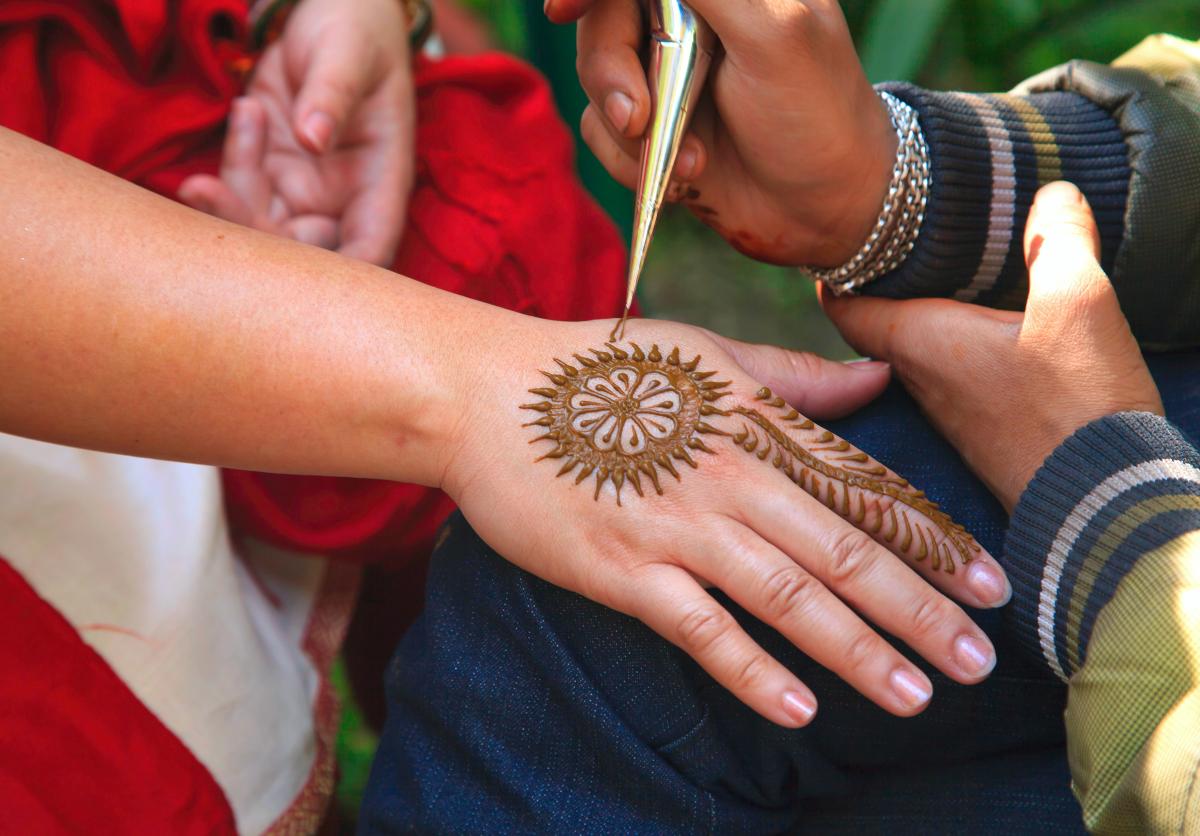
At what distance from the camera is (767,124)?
1162 millimetres

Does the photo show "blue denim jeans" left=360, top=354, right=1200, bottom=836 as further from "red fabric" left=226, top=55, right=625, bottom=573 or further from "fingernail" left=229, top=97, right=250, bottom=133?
"fingernail" left=229, top=97, right=250, bottom=133

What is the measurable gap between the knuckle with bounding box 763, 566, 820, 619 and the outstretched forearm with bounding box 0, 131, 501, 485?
0.34 meters

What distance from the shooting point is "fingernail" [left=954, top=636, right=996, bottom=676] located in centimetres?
88

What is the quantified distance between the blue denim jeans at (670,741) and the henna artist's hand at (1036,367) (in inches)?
2.5

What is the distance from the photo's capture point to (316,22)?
1447mm

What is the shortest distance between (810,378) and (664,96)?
1.11ft

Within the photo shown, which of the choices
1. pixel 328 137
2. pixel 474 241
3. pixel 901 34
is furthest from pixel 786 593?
pixel 901 34

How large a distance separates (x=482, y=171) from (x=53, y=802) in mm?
890

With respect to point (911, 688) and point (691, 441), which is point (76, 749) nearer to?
point (691, 441)

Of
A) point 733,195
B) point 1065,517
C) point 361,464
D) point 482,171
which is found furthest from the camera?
point 482,171

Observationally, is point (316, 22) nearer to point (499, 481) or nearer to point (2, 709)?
point (499, 481)

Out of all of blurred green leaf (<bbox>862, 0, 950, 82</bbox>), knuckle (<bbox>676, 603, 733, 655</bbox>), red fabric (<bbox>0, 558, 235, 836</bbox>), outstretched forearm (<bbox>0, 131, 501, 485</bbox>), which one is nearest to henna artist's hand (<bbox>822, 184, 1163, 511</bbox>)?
knuckle (<bbox>676, 603, 733, 655</bbox>)

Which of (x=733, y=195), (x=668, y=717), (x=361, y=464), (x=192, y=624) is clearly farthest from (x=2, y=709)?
(x=733, y=195)

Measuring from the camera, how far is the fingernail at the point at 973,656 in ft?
2.88
